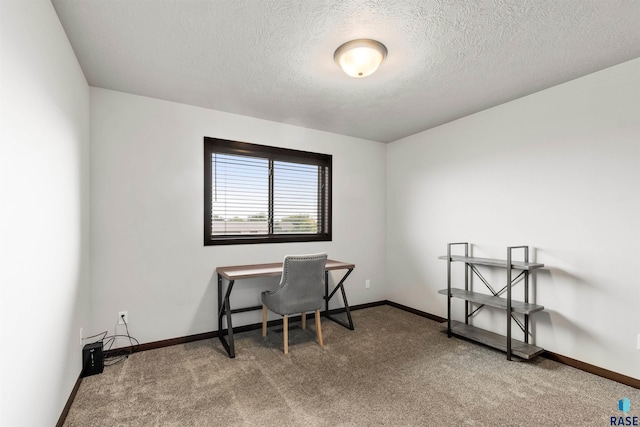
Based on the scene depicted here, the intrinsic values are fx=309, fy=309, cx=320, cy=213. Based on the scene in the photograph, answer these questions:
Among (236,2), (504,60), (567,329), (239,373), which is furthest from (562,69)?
(239,373)

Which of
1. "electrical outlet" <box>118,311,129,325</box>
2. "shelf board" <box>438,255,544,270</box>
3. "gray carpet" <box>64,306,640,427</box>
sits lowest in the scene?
"gray carpet" <box>64,306,640,427</box>

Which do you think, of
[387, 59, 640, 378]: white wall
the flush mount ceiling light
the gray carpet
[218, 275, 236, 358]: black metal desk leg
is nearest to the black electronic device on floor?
the gray carpet

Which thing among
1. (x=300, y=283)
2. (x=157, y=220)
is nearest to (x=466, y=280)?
(x=300, y=283)

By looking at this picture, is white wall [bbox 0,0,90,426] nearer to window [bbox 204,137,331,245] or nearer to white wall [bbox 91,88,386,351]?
white wall [bbox 91,88,386,351]

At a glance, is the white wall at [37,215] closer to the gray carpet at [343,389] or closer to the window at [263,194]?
the gray carpet at [343,389]

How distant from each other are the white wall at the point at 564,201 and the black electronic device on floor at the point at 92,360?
11.2 feet

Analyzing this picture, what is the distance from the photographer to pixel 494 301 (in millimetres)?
2912

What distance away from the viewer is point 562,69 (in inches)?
94.0

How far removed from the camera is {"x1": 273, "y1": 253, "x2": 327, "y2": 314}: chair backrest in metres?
2.75

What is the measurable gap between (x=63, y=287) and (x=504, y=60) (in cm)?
334

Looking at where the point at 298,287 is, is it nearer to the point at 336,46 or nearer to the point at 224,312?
the point at 224,312

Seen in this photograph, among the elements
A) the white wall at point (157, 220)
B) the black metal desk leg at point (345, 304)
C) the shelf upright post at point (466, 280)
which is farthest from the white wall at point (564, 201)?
the white wall at point (157, 220)

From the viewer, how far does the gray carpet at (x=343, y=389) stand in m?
1.90

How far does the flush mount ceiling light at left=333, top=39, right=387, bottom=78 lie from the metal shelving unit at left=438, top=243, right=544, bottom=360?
1987 mm
